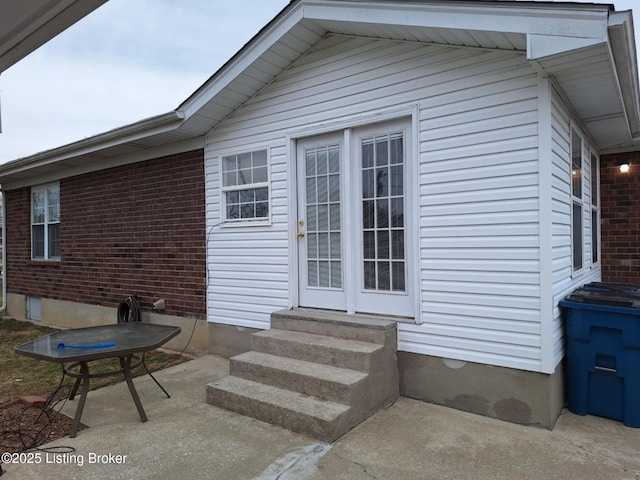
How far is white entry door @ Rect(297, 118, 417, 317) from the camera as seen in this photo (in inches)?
164

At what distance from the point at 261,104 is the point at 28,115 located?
16.2 meters

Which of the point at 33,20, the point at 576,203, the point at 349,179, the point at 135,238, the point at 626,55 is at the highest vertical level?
the point at 626,55

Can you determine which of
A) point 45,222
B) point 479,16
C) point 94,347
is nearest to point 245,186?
point 94,347

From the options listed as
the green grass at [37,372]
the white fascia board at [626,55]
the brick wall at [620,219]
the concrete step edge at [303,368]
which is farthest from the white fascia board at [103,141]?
the brick wall at [620,219]

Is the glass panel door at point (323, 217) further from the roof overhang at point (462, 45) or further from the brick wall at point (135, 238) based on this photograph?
the brick wall at point (135, 238)

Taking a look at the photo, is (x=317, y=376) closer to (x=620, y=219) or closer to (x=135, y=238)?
(x=135, y=238)

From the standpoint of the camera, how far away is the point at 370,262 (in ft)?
14.2

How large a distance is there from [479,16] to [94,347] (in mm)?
4038

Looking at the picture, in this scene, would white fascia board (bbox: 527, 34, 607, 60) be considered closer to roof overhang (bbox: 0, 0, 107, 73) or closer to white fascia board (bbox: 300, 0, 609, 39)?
white fascia board (bbox: 300, 0, 609, 39)

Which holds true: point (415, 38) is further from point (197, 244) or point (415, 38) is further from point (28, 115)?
point (28, 115)

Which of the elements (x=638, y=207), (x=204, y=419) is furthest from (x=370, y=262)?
(x=638, y=207)

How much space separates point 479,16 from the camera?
3.29 meters

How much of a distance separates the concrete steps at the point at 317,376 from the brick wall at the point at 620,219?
3741mm

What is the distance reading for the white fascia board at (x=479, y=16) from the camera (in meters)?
2.83
